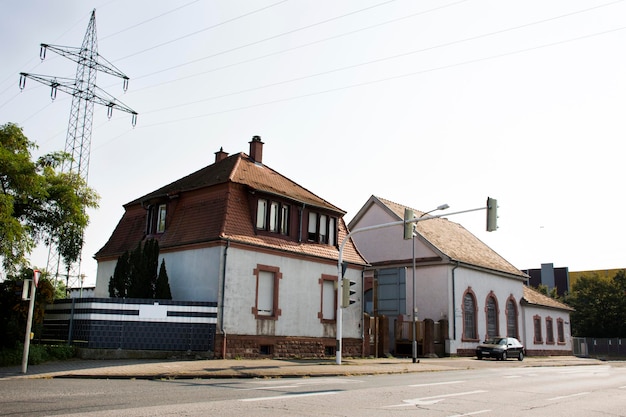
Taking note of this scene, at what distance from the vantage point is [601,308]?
6109cm

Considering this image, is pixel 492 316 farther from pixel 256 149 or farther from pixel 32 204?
pixel 32 204

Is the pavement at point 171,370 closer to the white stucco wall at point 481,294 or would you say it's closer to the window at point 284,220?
the window at point 284,220

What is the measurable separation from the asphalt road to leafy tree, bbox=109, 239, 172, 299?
29.7 feet

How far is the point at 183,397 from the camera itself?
1104 cm

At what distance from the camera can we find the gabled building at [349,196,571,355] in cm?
3659

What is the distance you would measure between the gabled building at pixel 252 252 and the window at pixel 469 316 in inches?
440

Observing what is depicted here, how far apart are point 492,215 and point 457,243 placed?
22.6 m

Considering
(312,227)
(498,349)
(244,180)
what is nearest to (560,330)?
(498,349)

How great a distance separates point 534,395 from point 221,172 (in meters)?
17.4

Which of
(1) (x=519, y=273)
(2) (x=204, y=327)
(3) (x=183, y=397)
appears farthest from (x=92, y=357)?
(1) (x=519, y=273)

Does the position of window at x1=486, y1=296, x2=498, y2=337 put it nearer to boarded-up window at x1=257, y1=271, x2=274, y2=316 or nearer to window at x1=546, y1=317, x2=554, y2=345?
window at x1=546, y1=317, x2=554, y2=345

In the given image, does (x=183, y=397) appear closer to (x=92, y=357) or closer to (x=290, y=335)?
(x=92, y=357)

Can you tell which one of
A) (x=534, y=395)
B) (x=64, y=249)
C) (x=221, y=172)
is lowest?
(x=534, y=395)

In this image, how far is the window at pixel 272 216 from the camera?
25788 millimetres
